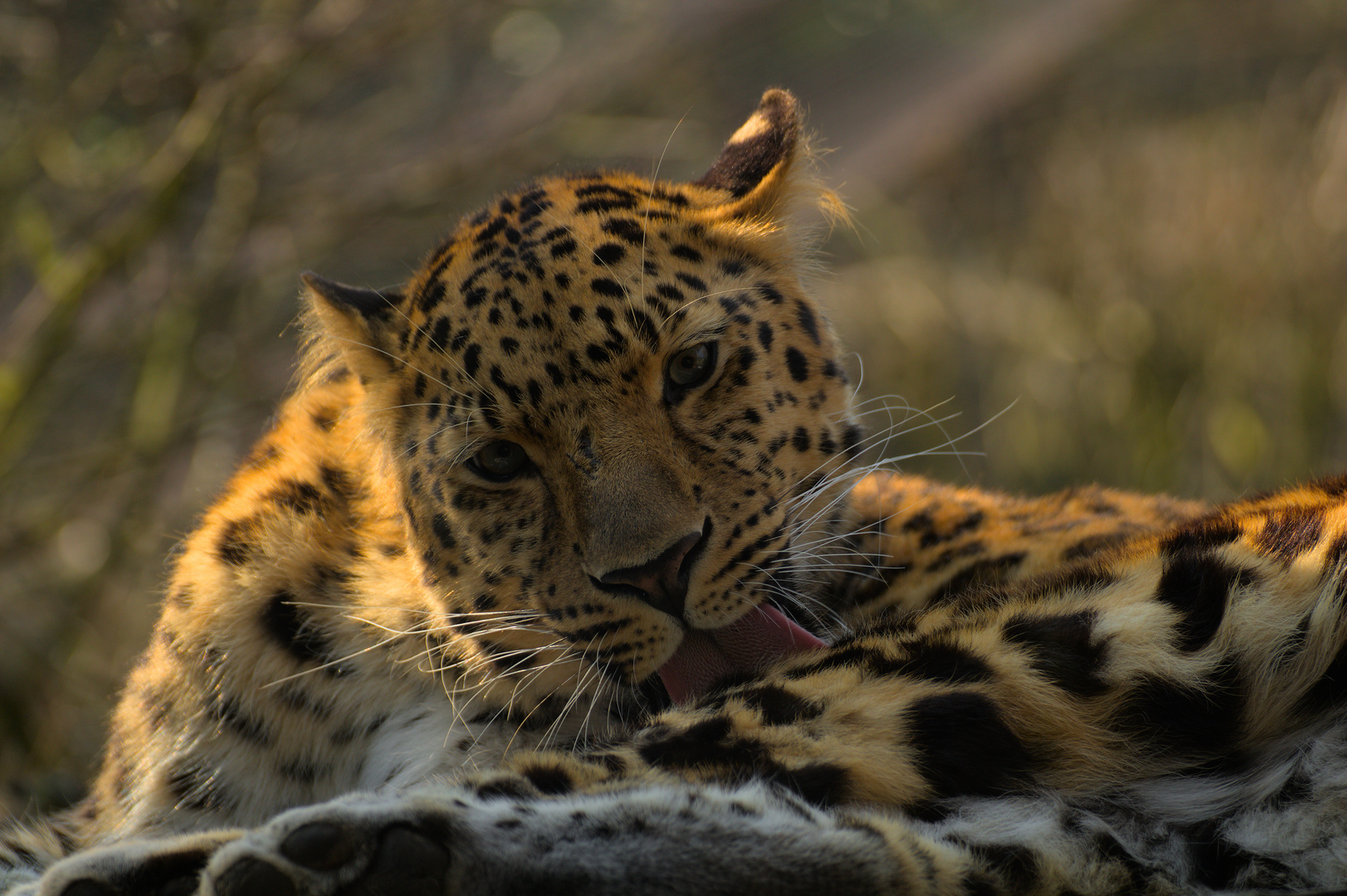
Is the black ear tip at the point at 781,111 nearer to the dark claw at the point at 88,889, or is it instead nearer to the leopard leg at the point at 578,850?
the leopard leg at the point at 578,850

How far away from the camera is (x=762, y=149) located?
4.34 m

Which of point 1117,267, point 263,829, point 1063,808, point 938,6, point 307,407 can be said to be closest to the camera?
point 263,829

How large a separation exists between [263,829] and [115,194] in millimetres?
6500

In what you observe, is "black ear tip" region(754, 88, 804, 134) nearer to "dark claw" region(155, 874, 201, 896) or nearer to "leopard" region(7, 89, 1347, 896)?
"leopard" region(7, 89, 1347, 896)

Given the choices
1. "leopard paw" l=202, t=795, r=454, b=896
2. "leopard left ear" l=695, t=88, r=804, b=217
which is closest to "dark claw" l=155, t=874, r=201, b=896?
"leopard paw" l=202, t=795, r=454, b=896

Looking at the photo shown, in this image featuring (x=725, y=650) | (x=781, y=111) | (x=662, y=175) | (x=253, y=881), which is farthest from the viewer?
(x=662, y=175)

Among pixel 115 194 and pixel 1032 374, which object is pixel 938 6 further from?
pixel 115 194

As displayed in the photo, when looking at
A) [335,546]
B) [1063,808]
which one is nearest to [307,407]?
[335,546]

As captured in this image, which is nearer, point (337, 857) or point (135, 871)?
point (337, 857)

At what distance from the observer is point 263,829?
2.10 meters

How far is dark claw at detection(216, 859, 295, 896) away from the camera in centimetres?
198

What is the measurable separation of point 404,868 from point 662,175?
5.77 metres

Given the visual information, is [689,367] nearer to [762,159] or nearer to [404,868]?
[762,159]

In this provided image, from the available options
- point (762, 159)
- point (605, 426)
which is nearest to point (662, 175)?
point (762, 159)
